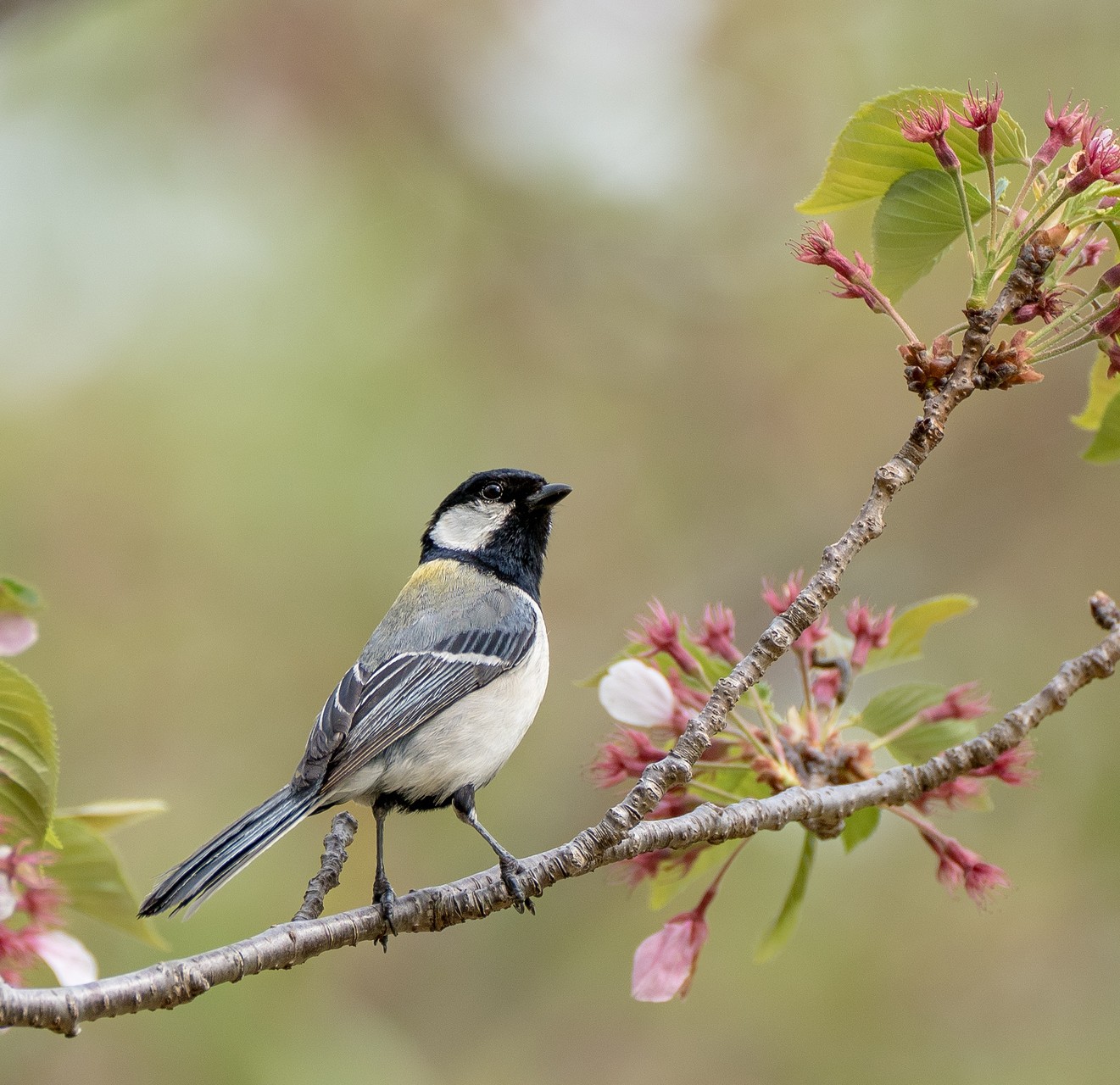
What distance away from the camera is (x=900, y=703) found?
8.46 ft

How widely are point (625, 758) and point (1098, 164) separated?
4.81ft

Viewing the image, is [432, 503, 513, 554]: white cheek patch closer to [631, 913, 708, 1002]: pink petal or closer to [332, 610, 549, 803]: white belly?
[332, 610, 549, 803]: white belly

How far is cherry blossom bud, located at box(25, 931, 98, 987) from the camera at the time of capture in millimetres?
2342

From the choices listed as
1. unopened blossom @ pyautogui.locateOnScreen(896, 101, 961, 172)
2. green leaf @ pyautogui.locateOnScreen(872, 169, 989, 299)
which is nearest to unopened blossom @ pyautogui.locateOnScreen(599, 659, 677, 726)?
green leaf @ pyautogui.locateOnScreen(872, 169, 989, 299)

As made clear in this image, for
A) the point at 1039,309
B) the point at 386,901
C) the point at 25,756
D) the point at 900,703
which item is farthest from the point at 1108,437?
the point at 25,756

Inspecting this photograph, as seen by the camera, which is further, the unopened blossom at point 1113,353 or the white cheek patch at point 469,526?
the white cheek patch at point 469,526

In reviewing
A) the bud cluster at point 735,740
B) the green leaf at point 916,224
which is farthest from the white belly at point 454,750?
the green leaf at point 916,224

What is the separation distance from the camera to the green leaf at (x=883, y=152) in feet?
7.00

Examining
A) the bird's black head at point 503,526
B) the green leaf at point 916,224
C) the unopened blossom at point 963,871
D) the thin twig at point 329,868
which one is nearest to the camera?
the thin twig at point 329,868

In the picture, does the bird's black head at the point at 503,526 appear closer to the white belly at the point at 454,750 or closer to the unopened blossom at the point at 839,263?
the white belly at the point at 454,750

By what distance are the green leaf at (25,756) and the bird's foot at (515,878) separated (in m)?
0.79

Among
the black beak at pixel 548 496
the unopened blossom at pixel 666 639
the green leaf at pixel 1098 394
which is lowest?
the unopened blossom at pixel 666 639

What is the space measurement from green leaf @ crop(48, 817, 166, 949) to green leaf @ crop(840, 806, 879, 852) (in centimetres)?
143

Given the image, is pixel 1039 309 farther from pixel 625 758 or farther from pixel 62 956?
pixel 62 956
